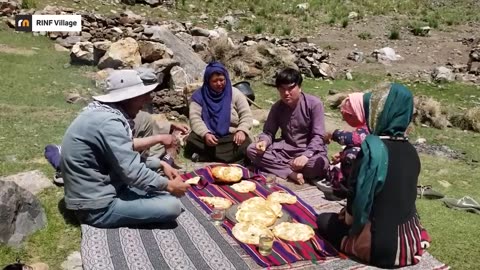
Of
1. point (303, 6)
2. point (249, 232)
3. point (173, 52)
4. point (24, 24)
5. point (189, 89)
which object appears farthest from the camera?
point (303, 6)

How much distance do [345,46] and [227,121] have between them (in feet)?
35.5

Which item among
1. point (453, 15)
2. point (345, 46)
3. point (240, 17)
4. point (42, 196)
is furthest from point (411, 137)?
point (453, 15)

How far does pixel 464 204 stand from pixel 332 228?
1869mm

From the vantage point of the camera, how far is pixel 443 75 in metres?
12.7

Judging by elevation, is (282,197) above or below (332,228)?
below

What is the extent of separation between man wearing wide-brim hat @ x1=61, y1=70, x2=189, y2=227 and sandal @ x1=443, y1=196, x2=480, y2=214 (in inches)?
112

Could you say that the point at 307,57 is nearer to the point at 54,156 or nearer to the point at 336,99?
the point at 336,99

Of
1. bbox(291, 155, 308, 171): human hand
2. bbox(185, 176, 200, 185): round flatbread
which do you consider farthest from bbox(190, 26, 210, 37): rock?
bbox(185, 176, 200, 185): round flatbread

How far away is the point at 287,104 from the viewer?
552 cm

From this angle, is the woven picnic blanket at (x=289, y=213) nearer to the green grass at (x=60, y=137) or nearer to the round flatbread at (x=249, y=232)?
the round flatbread at (x=249, y=232)

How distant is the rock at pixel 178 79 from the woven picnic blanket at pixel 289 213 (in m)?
3.28

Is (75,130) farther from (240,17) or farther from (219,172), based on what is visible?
(240,17)

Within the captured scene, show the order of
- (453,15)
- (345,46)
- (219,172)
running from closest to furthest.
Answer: (219,172), (345,46), (453,15)

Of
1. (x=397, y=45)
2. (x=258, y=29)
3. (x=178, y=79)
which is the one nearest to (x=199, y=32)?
(x=258, y=29)
